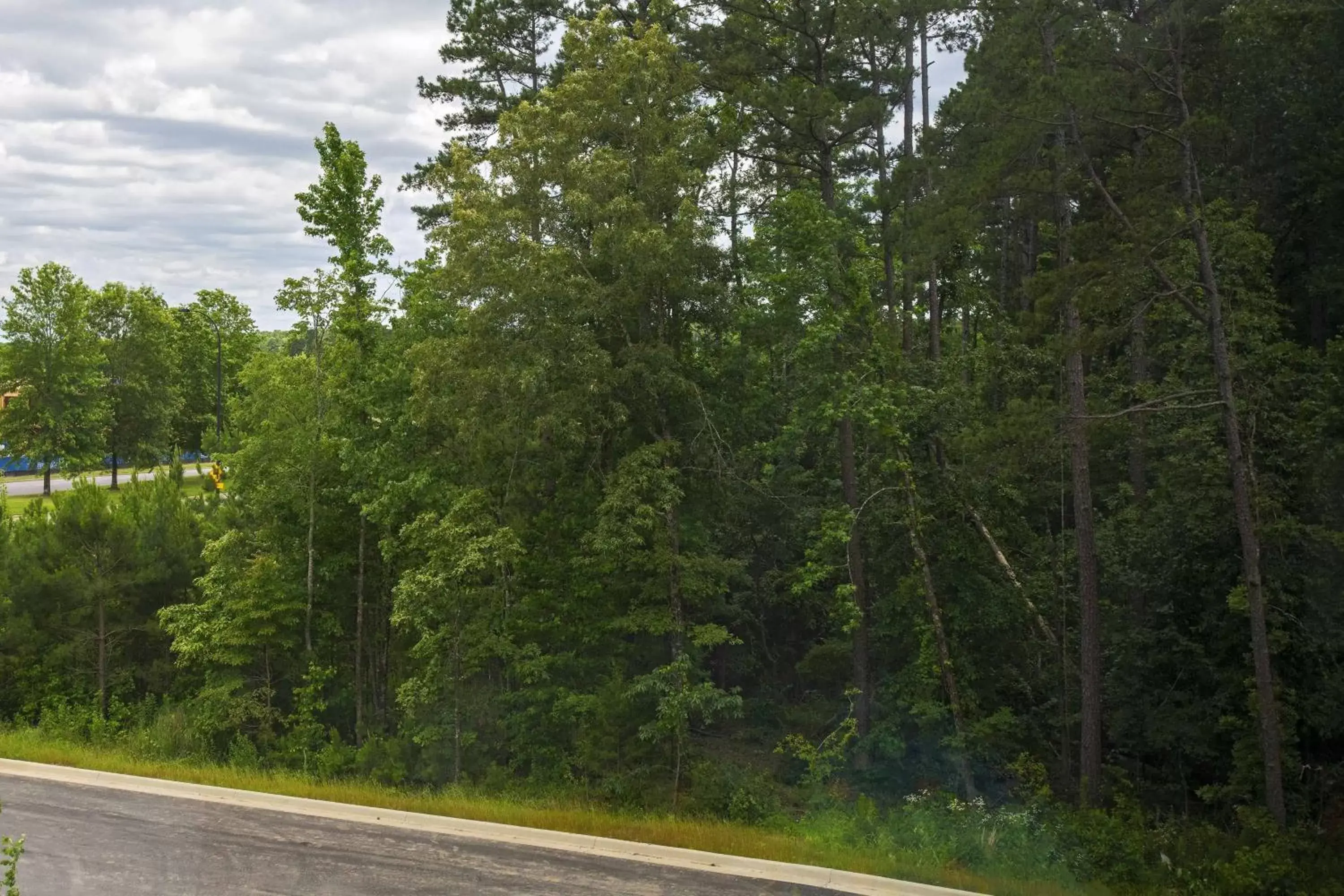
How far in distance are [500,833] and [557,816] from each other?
4.09 ft

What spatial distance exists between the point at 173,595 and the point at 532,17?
15.0 meters

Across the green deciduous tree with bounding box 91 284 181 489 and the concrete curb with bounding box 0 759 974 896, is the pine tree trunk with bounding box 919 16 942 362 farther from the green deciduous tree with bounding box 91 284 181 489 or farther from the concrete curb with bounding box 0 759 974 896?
the green deciduous tree with bounding box 91 284 181 489

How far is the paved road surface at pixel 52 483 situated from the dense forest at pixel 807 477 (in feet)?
91.5

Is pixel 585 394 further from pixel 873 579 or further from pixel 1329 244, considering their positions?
pixel 1329 244

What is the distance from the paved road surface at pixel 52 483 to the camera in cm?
4547

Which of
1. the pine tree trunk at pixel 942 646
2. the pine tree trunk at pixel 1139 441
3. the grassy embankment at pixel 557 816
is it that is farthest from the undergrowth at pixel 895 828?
the pine tree trunk at pixel 1139 441

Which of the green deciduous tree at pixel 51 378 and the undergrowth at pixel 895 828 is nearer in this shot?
the undergrowth at pixel 895 828

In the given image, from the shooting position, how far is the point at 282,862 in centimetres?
1102

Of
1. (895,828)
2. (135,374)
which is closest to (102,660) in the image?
(895,828)

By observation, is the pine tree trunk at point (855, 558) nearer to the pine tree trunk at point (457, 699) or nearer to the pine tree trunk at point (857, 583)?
the pine tree trunk at point (857, 583)

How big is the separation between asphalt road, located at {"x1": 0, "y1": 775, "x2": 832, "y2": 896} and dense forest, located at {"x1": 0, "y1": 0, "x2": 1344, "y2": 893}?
12.9 feet

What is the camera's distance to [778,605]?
2309 centimetres

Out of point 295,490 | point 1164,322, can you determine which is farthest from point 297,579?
point 1164,322

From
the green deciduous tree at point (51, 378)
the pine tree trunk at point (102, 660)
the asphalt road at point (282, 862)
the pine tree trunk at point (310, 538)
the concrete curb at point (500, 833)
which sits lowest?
the concrete curb at point (500, 833)
